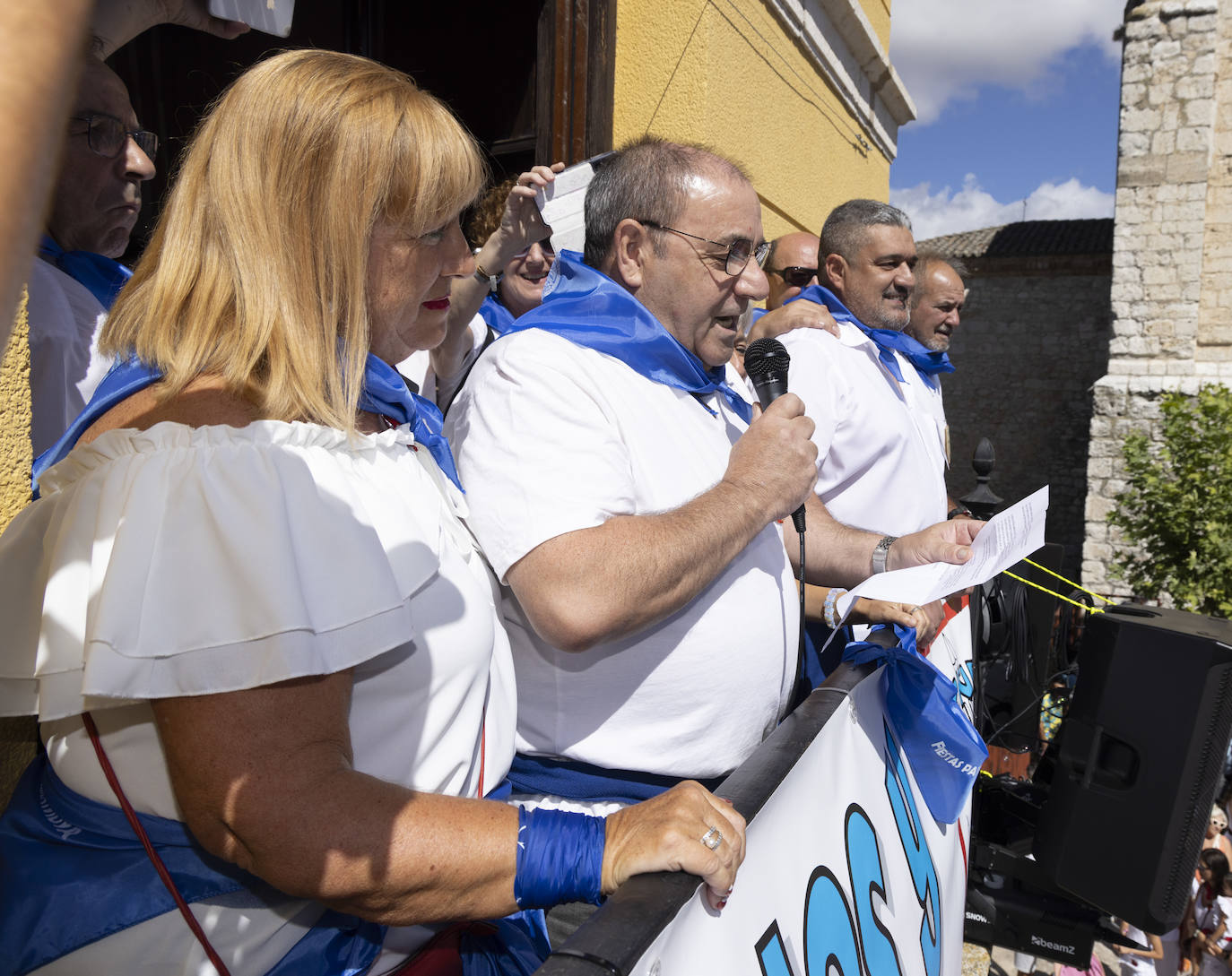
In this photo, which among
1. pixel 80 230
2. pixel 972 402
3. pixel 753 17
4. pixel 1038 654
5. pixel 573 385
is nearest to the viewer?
pixel 573 385

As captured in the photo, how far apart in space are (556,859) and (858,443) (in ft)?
7.73

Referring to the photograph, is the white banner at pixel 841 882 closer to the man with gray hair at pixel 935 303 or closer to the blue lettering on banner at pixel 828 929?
the blue lettering on banner at pixel 828 929

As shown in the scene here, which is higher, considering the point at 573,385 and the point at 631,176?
the point at 631,176

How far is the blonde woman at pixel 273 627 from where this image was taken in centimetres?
96

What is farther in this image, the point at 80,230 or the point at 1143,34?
the point at 1143,34

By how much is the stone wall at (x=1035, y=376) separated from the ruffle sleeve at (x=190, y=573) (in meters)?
19.5

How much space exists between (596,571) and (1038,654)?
4.49m

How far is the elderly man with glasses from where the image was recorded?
1495 millimetres

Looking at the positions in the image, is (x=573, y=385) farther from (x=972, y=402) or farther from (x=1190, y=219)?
(x=972, y=402)

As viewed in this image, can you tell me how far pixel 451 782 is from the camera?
1.21 m

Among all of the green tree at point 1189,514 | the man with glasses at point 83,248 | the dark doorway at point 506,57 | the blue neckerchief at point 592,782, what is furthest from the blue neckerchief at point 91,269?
the green tree at point 1189,514

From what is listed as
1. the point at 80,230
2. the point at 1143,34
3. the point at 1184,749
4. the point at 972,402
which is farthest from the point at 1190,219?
the point at 80,230

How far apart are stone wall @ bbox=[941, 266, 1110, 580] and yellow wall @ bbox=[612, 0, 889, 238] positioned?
13140 mm

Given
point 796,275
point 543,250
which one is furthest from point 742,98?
point 543,250
